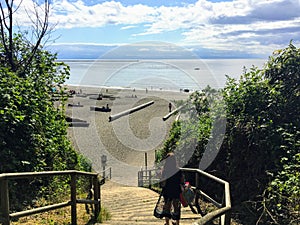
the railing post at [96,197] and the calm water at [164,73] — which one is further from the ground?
the calm water at [164,73]

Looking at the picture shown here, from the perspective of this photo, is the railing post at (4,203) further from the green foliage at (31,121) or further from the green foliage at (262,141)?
the green foliage at (262,141)

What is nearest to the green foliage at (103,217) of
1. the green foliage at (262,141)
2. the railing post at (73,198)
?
the railing post at (73,198)

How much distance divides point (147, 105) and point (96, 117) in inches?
362

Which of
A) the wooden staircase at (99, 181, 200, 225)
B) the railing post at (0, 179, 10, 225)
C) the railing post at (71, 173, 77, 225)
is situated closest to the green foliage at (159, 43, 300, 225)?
the wooden staircase at (99, 181, 200, 225)

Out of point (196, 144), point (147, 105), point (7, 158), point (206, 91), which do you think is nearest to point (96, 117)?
point (147, 105)

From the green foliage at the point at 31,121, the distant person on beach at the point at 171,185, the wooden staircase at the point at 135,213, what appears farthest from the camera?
the green foliage at the point at 31,121

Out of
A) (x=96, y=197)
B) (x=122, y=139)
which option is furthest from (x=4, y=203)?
(x=122, y=139)

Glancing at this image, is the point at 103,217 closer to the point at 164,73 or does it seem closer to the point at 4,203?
the point at 4,203

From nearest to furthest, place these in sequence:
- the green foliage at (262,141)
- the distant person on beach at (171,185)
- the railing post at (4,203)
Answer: the railing post at (4,203) → the distant person on beach at (171,185) → the green foliage at (262,141)

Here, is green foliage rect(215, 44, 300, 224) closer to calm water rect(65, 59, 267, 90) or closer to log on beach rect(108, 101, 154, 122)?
calm water rect(65, 59, 267, 90)

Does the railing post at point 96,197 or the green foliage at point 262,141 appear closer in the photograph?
the green foliage at point 262,141

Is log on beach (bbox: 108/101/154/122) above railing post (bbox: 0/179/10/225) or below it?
below

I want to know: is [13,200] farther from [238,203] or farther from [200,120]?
[200,120]

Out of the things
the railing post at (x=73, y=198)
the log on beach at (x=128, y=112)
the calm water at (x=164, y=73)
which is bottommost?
the log on beach at (x=128, y=112)
